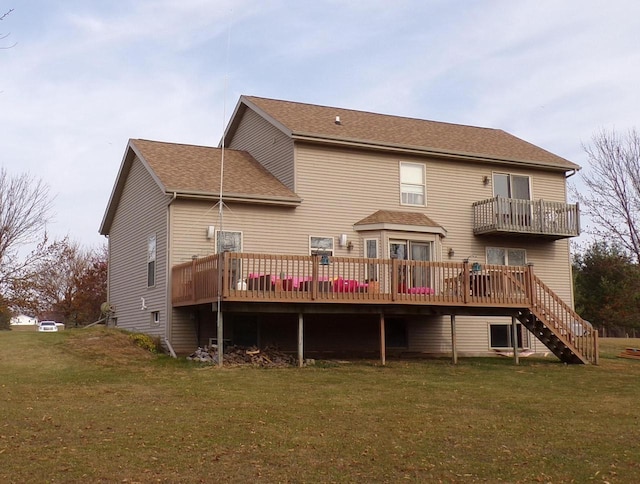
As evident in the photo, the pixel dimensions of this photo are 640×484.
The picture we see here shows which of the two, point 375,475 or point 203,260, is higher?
point 203,260

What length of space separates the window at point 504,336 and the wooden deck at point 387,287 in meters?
3.17

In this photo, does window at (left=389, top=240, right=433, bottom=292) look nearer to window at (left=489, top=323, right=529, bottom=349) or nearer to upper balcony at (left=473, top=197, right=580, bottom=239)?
upper balcony at (left=473, top=197, right=580, bottom=239)

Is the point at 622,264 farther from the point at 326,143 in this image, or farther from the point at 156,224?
the point at 156,224

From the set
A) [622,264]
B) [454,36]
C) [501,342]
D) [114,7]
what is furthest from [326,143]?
[622,264]

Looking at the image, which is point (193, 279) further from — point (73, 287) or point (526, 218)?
point (73, 287)

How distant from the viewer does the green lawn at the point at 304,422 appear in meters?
8.57

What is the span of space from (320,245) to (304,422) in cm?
1091

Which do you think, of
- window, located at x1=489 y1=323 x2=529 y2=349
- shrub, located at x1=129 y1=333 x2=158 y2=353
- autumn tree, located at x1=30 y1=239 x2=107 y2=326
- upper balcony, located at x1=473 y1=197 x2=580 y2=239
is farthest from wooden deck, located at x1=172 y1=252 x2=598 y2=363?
autumn tree, located at x1=30 y1=239 x2=107 y2=326

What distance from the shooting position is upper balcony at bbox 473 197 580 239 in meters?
23.4

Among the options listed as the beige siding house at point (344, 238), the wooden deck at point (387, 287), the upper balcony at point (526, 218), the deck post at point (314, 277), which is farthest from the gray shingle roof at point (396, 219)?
the deck post at point (314, 277)

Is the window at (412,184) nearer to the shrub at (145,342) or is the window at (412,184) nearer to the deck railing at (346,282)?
the deck railing at (346,282)

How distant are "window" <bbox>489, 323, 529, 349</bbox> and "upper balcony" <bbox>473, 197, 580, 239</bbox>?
3.13 meters

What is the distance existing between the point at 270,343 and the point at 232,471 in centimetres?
1252

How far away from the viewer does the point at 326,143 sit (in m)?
22.2
